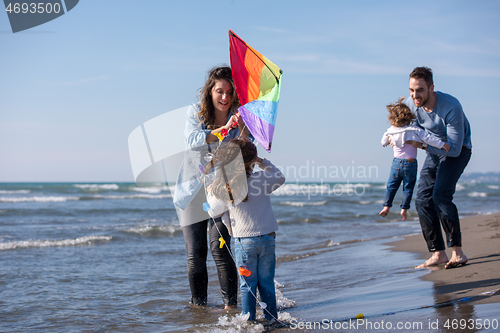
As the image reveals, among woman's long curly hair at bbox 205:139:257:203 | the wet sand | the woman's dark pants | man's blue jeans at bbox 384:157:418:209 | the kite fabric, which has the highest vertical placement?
the kite fabric

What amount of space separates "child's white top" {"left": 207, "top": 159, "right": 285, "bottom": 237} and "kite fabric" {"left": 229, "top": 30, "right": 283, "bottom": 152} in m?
0.23

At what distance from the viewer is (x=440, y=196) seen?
3.88 metres

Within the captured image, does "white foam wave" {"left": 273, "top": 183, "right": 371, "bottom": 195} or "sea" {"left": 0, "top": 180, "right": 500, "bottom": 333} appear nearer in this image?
"sea" {"left": 0, "top": 180, "right": 500, "bottom": 333}

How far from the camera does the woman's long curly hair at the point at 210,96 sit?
10.3ft

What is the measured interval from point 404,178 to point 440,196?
0.47 meters

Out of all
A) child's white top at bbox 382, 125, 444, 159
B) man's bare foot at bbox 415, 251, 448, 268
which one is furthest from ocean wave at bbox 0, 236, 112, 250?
man's bare foot at bbox 415, 251, 448, 268

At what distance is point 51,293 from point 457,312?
13.2 ft

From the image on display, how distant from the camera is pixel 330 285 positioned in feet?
14.2

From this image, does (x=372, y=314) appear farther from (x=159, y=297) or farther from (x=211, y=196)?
(x=159, y=297)

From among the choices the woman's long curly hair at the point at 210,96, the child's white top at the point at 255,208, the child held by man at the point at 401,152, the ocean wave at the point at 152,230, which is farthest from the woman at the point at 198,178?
the ocean wave at the point at 152,230

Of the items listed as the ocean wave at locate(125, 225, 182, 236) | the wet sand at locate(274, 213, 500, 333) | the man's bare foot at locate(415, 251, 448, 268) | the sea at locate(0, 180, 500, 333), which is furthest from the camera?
the ocean wave at locate(125, 225, 182, 236)

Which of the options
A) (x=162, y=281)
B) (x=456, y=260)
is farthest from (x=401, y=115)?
(x=162, y=281)

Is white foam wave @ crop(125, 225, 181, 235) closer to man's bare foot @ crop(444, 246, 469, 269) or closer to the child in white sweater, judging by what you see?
man's bare foot @ crop(444, 246, 469, 269)

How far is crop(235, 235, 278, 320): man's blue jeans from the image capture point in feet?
9.20
